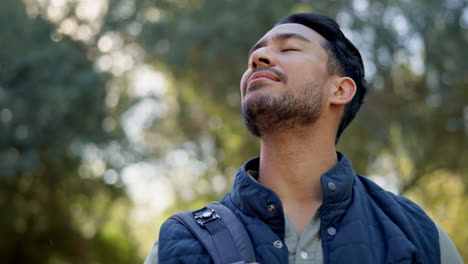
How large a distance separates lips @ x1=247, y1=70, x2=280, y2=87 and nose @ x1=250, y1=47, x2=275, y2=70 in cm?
7

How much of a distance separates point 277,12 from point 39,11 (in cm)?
556

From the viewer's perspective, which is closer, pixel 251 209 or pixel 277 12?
pixel 251 209

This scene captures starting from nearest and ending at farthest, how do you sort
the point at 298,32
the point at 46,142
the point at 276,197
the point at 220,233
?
the point at 220,233, the point at 276,197, the point at 298,32, the point at 46,142

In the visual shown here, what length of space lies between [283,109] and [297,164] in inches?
9.4

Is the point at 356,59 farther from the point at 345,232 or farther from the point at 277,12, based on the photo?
the point at 277,12

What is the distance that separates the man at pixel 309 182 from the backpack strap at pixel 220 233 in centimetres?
Answer: 4

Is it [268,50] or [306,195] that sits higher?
[268,50]

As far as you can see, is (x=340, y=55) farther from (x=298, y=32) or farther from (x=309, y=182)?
(x=309, y=182)

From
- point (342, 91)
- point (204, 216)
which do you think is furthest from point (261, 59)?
point (204, 216)

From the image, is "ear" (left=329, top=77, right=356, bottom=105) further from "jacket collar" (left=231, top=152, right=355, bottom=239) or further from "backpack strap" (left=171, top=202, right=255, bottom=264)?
"backpack strap" (left=171, top=202, right=255, bottom=264)

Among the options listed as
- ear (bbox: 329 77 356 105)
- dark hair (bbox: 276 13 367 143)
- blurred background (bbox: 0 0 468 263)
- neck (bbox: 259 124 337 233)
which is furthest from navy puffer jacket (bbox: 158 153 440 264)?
blurred background (bbox: 0 0 468 263)

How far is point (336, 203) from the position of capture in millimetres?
2266

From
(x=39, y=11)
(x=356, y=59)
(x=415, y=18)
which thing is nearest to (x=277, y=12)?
(x=415, y=18)

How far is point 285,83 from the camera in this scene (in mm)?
2475
